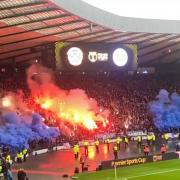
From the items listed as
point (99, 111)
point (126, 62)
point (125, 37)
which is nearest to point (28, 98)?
point (99, 111)

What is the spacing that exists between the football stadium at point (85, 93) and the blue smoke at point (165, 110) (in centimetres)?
11

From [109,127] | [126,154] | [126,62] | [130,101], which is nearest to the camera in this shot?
[126,62]

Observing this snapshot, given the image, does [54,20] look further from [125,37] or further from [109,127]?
[109,127]

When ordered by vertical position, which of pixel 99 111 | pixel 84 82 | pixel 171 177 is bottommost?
pixel 171 177

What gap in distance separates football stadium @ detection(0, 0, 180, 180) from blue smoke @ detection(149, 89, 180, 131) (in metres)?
0.11

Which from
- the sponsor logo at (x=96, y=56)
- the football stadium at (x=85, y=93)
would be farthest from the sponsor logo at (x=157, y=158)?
the sponsor logo at (x=96, y=56)

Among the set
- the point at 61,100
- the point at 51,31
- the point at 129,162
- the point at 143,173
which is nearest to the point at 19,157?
the point at 129,162

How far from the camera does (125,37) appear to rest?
4253cm

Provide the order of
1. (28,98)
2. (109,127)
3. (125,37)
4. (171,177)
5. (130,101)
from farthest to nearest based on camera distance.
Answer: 1. (130,101)
2. (109,127)
3. (28,98)
4. (125,37)
5. (171,177)

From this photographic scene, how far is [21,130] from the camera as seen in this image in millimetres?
40938

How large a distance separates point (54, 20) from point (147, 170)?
12.3 metres

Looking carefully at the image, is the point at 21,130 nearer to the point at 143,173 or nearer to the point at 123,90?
the point at 143,173

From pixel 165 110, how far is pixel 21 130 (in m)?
20.4

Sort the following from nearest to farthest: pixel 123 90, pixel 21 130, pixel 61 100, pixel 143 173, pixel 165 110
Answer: pixel 143 173, pixel 21 130, pixel 61 100, pixel 165 110, pixel 123 90
